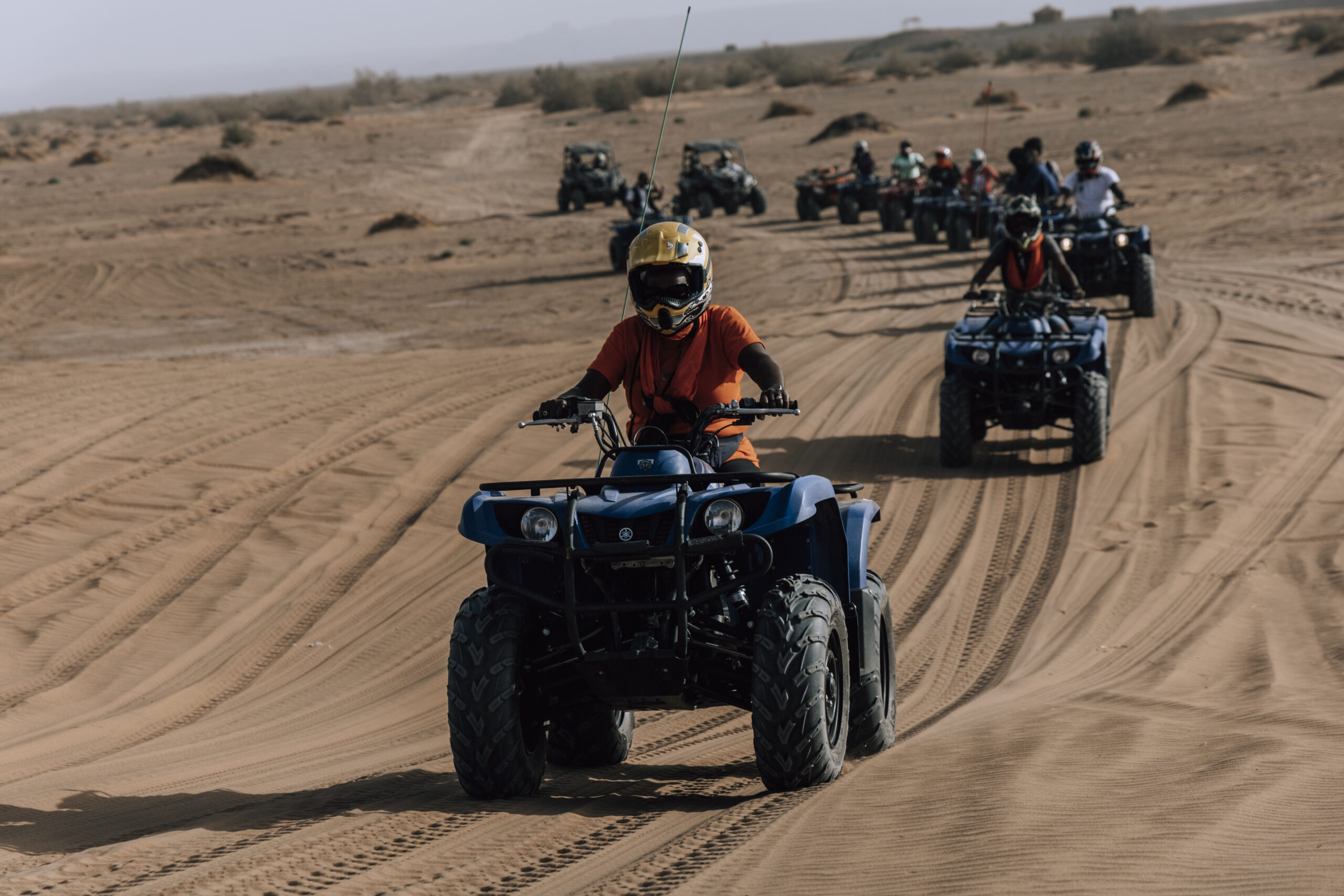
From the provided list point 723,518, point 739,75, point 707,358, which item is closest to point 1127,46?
point 739,75

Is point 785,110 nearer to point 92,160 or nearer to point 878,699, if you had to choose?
point 92,160

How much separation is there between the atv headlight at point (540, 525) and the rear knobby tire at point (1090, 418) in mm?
6613

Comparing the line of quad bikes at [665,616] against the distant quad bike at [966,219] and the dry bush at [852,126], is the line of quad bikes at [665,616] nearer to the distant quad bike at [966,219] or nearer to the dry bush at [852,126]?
the distant quad bike at [966,219]

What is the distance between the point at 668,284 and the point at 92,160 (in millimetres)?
47097

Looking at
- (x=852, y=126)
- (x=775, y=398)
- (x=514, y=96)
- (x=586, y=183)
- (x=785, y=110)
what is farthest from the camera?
(x=514, y=96)

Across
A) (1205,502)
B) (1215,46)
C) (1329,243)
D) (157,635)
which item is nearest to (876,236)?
(1329,243)

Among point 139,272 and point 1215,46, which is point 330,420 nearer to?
point 139,272

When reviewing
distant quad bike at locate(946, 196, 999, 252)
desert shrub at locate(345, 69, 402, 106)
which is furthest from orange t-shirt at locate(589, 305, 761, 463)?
desert shrub at locate(345, 69, 402, 106)

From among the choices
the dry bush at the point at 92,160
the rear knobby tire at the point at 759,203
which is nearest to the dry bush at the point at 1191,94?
the rear knobby tire at the point at 759,203

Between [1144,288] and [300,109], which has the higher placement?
[300,109]

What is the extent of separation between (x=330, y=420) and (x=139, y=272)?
42.6ft

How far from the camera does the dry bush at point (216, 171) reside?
3797cm

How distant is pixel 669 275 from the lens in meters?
5.02

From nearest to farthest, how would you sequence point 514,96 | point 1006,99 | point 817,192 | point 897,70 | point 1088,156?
point 1088,156, point 817,192, point 1006,99, point 897,70, point 514,96
